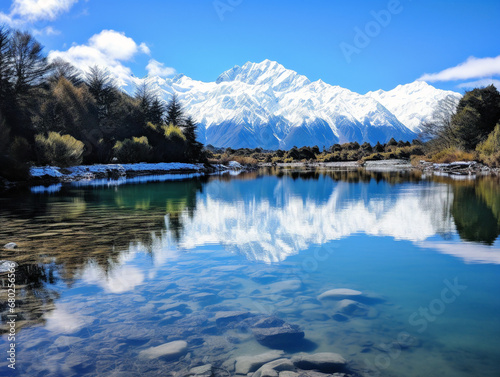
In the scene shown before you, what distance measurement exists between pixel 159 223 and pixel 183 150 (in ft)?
147

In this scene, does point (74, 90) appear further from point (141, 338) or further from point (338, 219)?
point (141, 338)

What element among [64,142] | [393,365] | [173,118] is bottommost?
[393,365]

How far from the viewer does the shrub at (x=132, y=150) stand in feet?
139

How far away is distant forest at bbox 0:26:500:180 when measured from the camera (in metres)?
29.5

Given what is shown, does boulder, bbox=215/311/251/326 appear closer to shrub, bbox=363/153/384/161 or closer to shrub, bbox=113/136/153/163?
shrub, bbox=113/136/153/163

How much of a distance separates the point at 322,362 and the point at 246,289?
190 centimetres

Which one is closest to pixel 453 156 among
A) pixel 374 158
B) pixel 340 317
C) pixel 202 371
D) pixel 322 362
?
pixel 374 158

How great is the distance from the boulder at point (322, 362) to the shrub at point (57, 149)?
97.2ft

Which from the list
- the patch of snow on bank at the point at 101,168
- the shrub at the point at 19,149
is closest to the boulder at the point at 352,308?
the shrub at the point at 19,149

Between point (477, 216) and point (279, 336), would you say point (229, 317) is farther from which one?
point (477, 216)

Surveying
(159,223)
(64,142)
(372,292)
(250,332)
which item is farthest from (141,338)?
(64,142)

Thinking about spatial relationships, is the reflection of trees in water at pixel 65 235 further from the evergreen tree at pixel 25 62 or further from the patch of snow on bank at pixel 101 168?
the evergreen tree at pixel 25 62

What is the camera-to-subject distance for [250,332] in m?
3.72

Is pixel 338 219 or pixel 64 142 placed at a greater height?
pixel 64 142
